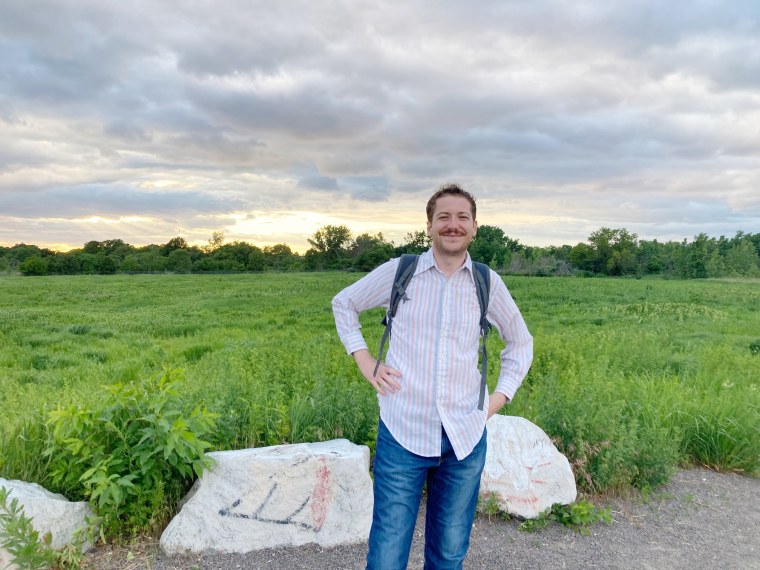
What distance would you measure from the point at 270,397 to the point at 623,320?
18115mm

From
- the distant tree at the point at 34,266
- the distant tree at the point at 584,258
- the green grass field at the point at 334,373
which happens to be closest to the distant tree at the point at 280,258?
the distant tree at the point at 34,266

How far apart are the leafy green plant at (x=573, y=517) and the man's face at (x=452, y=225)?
2.79 m

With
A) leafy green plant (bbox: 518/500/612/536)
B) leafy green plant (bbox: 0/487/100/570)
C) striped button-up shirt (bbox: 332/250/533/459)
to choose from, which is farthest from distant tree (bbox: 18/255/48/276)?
striped button-up shirt (bbox: 332/250/533/459)

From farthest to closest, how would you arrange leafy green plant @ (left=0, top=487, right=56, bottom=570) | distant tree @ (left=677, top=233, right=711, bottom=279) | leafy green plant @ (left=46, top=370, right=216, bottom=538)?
distant tree @ (left=677, top=233, right=711, bottom=279) → leafy green plant @ (left=46, top=370, right=216, bottom=538) → leafy green plant @ (left=0, top=487, right=56, bottom=570)

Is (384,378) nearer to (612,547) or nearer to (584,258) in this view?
(612,547)

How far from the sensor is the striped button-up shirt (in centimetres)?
274

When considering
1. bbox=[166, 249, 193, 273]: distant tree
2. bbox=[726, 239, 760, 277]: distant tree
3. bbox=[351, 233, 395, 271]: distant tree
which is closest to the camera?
bbox=[351, 233, 395, 271]: distant tree

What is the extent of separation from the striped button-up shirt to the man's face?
0.13 meters

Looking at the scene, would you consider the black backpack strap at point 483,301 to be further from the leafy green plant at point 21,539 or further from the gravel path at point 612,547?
the leafy green plant at point 21,539

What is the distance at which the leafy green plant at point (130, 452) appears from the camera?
12.7 ft

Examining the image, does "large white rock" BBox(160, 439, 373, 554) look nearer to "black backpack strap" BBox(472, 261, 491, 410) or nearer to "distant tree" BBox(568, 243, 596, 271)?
"black backpack strap" BBox(472, 261, 491, 410)

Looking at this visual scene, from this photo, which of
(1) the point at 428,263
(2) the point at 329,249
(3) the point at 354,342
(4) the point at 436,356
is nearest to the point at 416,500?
(4) the point at 436,356

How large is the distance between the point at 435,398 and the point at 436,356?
201 millimetres

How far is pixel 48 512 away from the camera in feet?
12.2
